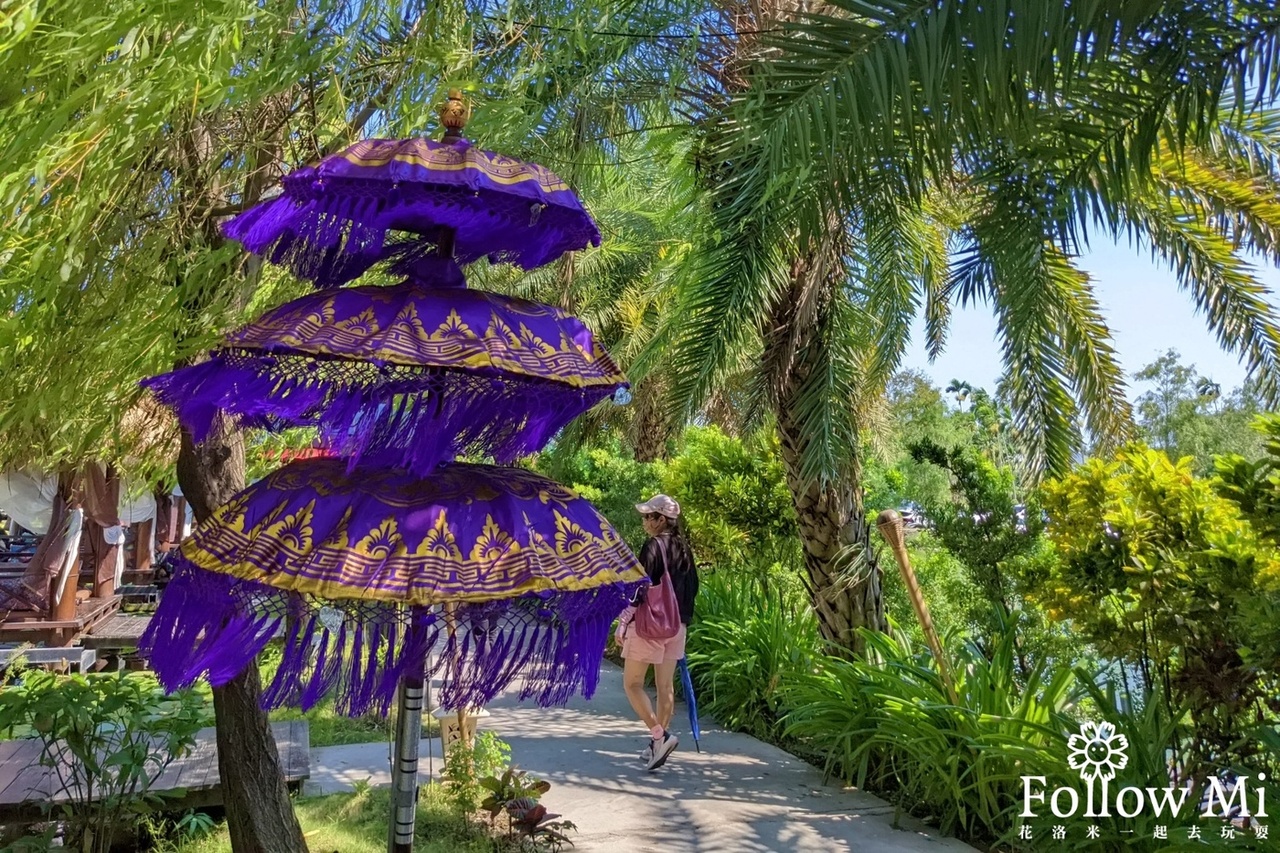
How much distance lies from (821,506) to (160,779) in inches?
176

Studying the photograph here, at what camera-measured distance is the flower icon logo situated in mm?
3961

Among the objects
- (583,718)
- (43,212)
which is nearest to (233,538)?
(43,212)

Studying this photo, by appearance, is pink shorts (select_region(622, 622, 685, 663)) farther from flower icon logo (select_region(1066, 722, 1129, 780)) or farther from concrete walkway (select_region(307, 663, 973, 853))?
flower icon logo (select_region(1066, 722, 1129, 780))

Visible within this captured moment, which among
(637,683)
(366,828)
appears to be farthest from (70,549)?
(637,683)

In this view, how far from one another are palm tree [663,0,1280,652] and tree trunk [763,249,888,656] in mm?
18

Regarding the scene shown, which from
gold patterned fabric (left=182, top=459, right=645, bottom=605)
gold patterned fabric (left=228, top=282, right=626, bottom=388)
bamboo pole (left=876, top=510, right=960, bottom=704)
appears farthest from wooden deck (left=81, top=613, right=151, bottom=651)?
gold patterned fabric (left=228, top=282, right=626, bottom=388)

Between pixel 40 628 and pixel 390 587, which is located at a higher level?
pixel 390 587

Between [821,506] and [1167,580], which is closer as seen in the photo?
[1167,580]

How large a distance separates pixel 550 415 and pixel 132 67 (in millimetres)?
1544

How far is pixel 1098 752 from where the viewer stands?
13.3ft

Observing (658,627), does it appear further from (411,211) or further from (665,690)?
(411,211)

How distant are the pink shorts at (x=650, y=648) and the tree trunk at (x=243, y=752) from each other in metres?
2.44

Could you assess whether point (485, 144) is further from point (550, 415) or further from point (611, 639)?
point (611, 639)

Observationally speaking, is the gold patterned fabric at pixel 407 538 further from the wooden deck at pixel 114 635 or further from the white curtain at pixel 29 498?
the white curtain at pixel 29 498
